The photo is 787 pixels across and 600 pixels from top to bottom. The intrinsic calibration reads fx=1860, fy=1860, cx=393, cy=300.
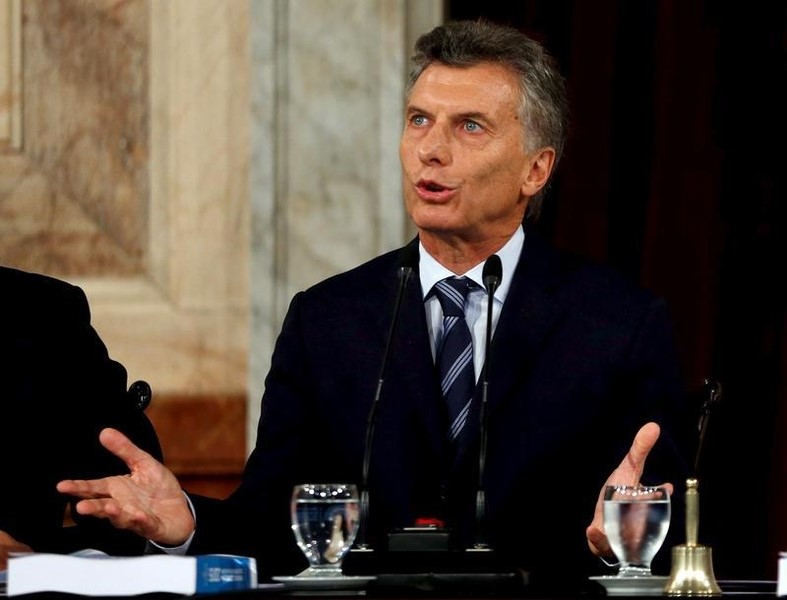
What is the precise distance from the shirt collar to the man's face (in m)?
0.04

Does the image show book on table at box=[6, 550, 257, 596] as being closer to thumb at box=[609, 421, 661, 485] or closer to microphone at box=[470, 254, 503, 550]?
microphone at box=[470, 254, 503, 550]

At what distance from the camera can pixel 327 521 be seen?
238cm

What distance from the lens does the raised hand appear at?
258 cm

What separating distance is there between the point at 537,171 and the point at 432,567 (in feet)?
3.72

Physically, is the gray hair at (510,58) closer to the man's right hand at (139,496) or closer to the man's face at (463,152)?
the man's face at (463,152)

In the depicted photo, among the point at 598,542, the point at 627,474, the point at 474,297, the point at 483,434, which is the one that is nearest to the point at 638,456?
the point at 627,474

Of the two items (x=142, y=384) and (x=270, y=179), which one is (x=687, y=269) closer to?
A: (x=270, y=179)

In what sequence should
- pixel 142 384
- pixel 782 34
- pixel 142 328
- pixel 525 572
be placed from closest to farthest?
1. pixel 525 572
2. pixel 142 384
3. pixel 782 34
4. pixel 142 328

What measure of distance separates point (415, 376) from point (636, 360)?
368 millimetres

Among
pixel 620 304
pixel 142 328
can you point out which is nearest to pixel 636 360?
pixel 620 304

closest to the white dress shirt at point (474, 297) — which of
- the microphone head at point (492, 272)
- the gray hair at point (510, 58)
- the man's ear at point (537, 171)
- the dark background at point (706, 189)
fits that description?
the man's ear at point (537, 171)

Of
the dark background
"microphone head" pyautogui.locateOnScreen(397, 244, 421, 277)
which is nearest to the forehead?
"microphone head" pyautogui.locateOnScreen(397, 244, 421, 277)

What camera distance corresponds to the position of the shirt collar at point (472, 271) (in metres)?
3.15

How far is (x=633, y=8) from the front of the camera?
4398 millimetres
